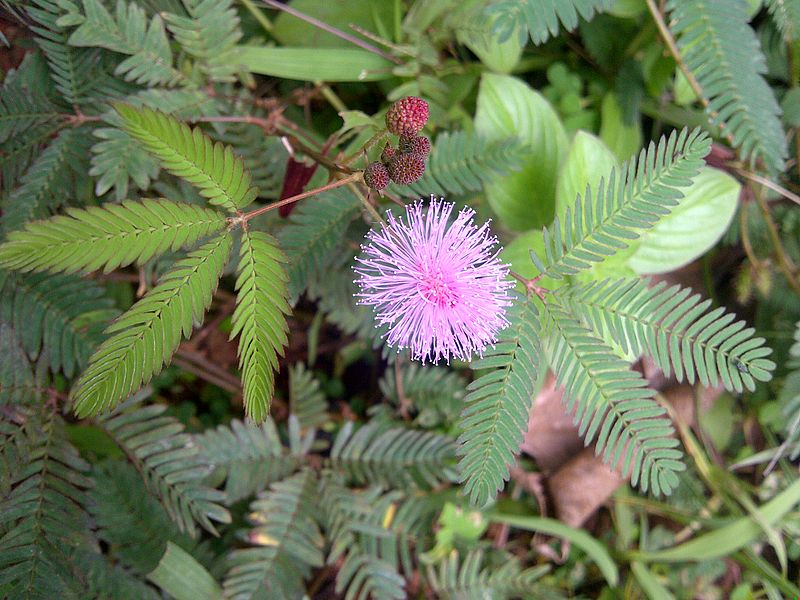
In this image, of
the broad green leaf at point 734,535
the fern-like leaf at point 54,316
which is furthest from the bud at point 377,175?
the broad green leaf at point 734,535

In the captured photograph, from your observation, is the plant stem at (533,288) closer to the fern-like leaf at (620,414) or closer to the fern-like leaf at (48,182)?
the fern-like leaf at (620,414)

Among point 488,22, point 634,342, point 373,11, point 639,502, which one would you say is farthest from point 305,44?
point 639,502

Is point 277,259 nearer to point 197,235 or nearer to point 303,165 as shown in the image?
point 197,235

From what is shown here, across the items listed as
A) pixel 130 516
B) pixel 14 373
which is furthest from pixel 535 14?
pixel 130 516

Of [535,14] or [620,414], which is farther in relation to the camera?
[535,14]

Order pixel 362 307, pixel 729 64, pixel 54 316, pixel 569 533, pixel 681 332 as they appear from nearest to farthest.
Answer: pixel 681 332 → pixel 54 316 → pixel 729 64 → pixel 362 307 → pixel 569 533

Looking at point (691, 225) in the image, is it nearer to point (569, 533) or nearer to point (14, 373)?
point (569, 533)
